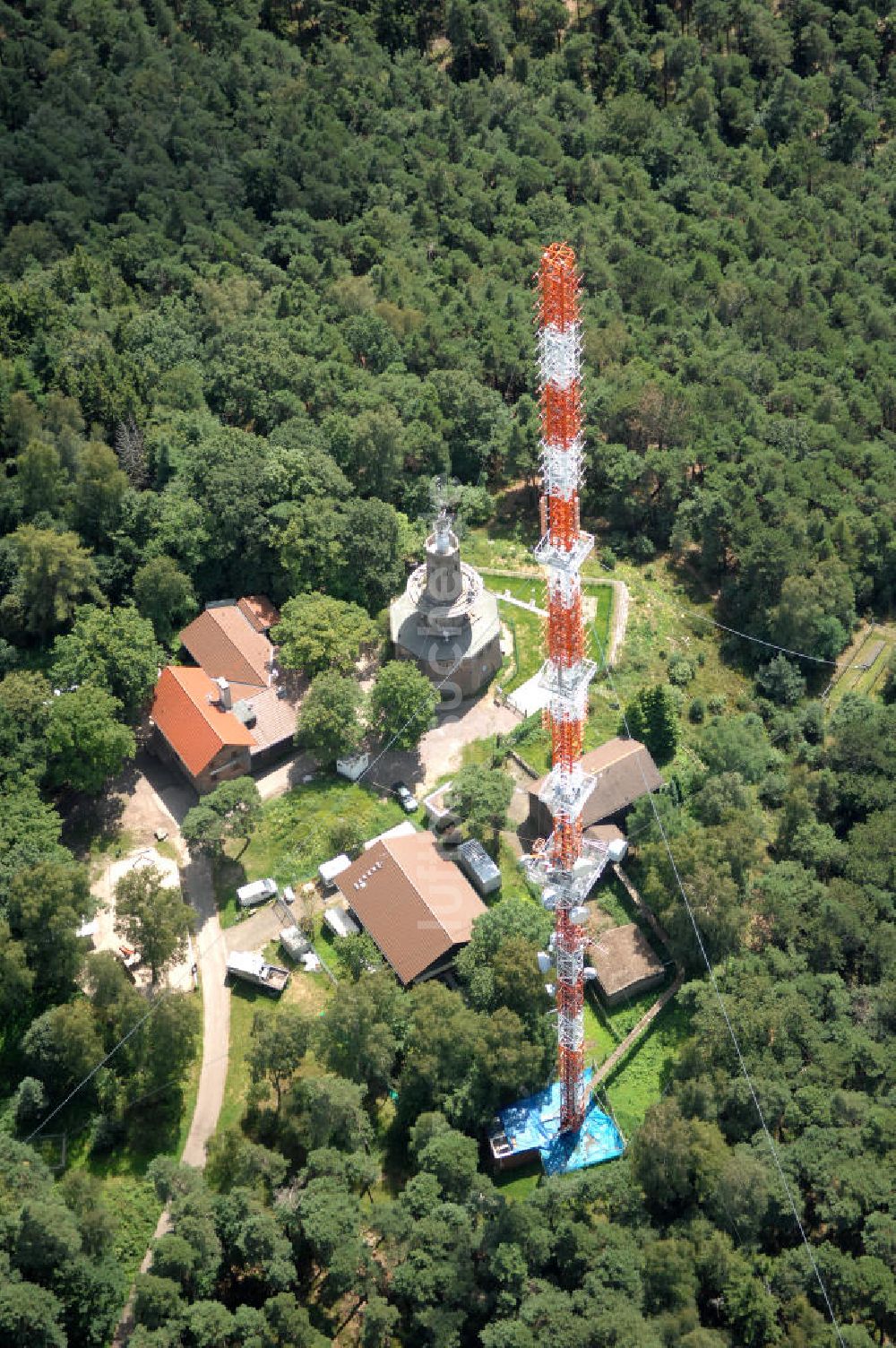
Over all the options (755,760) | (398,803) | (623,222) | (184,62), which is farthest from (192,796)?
(184,62)

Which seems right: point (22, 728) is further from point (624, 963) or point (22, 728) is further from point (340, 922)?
point (624, 963)

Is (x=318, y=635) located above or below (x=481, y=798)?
above

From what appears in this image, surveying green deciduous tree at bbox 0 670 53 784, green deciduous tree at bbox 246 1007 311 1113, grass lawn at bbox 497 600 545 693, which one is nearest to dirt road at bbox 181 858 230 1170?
green deciduous tree at bbox 246 1007 311 1113

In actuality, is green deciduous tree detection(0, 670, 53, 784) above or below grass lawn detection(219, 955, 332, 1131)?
above

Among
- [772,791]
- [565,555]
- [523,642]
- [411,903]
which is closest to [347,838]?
[411,903]

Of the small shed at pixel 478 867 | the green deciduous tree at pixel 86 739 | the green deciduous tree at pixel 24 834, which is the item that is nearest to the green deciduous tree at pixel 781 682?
the small shed at pixel 478 867

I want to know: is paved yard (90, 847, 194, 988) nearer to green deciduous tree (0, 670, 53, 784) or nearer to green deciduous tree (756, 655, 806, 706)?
green deciduous tree (0, 670, 53, 784)
